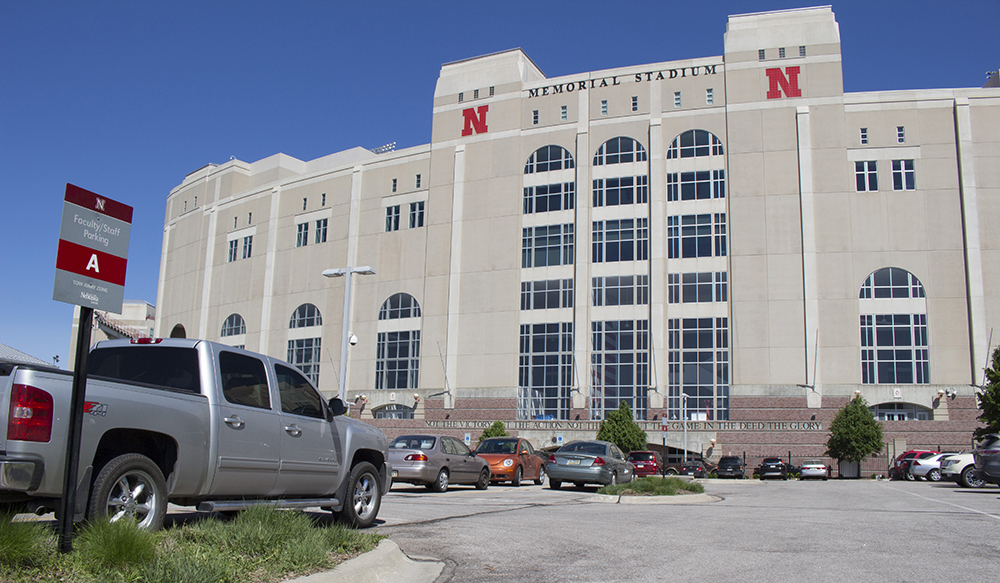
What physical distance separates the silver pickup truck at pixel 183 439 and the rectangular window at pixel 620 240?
43346 millimetres

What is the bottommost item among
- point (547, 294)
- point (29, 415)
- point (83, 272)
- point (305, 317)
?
point (29, 415)

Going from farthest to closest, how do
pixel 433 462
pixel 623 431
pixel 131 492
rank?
pixel 623 431 < pixel 433 462 < pixel 131 492

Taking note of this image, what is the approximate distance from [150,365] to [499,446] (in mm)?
18942

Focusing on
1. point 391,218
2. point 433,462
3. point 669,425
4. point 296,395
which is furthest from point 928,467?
point 391,218

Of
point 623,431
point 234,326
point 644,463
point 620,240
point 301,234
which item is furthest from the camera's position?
point 234,326

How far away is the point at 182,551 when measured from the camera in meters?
5.69

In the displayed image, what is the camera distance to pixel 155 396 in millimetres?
7102

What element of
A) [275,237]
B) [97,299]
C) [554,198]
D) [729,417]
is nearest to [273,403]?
[97,299]

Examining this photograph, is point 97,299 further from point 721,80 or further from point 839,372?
point 721,80

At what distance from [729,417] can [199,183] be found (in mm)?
54229

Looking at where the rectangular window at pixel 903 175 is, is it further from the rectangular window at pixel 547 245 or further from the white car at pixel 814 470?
the rectangular window at pixel 547 245

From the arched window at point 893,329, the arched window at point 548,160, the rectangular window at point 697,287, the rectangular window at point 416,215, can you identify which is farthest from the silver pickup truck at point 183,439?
the rectangular window at point 416,215

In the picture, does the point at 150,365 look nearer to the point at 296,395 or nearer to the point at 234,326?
the point at 296,395

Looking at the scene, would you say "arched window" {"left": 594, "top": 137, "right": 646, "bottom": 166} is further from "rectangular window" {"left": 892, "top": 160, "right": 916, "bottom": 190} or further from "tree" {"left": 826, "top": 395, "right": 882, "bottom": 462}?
"tree" {"left": 826, "top": 395, "right": 882, "bottom": 462}
